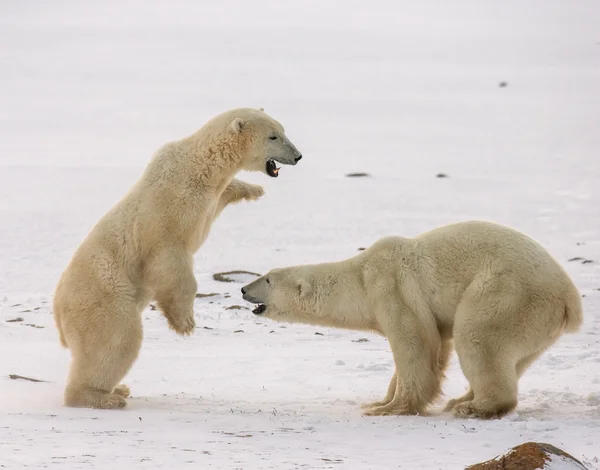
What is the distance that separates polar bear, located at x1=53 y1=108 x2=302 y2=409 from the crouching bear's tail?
104 inches

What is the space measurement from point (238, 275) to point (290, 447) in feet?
27.7

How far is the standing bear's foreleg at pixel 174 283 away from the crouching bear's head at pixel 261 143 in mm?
1067

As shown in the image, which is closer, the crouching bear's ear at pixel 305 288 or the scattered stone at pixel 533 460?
the scattered stone at pixel 533 460

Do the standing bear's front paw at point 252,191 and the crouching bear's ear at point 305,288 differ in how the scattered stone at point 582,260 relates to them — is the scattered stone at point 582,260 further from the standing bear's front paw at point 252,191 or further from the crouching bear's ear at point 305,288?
the crouching bear's ear at point 305,288

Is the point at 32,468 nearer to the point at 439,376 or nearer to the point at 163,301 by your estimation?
the point at 163,301

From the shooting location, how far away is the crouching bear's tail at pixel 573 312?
721 centimetres

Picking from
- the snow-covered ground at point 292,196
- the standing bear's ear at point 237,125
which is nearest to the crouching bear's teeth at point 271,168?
the standing bear's ear at point 237,125

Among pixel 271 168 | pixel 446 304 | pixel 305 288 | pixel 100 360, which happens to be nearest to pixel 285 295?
pixel 305 288

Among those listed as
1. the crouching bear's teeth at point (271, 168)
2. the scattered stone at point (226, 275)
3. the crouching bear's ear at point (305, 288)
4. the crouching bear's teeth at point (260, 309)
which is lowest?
the crouching bear's teeth at point (260, 309)

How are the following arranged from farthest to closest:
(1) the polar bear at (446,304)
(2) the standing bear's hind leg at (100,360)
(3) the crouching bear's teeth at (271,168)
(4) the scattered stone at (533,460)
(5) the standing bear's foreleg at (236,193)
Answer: (5) the standing bear's foreleg at (236,193), (3) the crouching bear's teeth at (271,168), (2) the standing bear's hind leg at (100,360), (1) the polar bear at (446,304), (4) the scattered stone at (533,460)

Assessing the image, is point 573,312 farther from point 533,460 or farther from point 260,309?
point 260,309

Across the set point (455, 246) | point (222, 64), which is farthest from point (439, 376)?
point (222, 64)

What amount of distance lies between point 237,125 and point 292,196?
1341cm

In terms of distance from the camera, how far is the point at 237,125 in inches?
326
